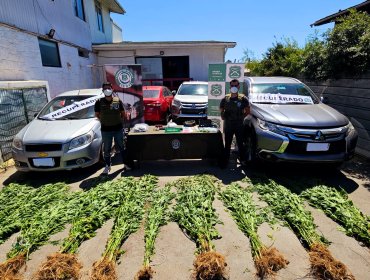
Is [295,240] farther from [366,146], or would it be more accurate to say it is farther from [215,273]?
[366,146]

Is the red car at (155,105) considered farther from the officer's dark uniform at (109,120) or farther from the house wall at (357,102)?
the house wall at (357,102)

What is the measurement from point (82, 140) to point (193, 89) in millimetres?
5943

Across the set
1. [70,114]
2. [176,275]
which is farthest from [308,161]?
[70,114]

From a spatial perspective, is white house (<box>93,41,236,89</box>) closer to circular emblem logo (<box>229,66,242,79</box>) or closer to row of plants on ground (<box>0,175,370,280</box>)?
circular emblem logo (<box>229,66,242,79</box>)

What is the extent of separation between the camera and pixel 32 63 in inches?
350

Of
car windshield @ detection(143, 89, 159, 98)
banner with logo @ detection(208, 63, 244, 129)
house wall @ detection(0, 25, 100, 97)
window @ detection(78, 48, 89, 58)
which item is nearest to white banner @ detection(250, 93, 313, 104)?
banner with logo @ detection(208, 63, 244, 129)

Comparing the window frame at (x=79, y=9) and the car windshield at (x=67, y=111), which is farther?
the window frame at (x=79, y=9)

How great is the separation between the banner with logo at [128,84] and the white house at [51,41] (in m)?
3.33

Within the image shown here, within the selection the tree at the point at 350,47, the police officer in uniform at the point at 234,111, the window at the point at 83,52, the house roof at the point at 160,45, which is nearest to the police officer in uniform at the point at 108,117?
the police officer in uniform at the point at 234,111

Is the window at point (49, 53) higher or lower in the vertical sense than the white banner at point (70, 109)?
higher

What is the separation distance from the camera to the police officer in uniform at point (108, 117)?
5.14m

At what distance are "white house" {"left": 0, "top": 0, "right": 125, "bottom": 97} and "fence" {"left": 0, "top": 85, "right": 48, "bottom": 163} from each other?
3.72ft

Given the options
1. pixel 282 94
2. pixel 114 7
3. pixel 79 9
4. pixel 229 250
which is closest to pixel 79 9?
pixel 79 9

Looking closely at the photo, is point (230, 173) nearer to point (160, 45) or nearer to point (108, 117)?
point (108, 117)
